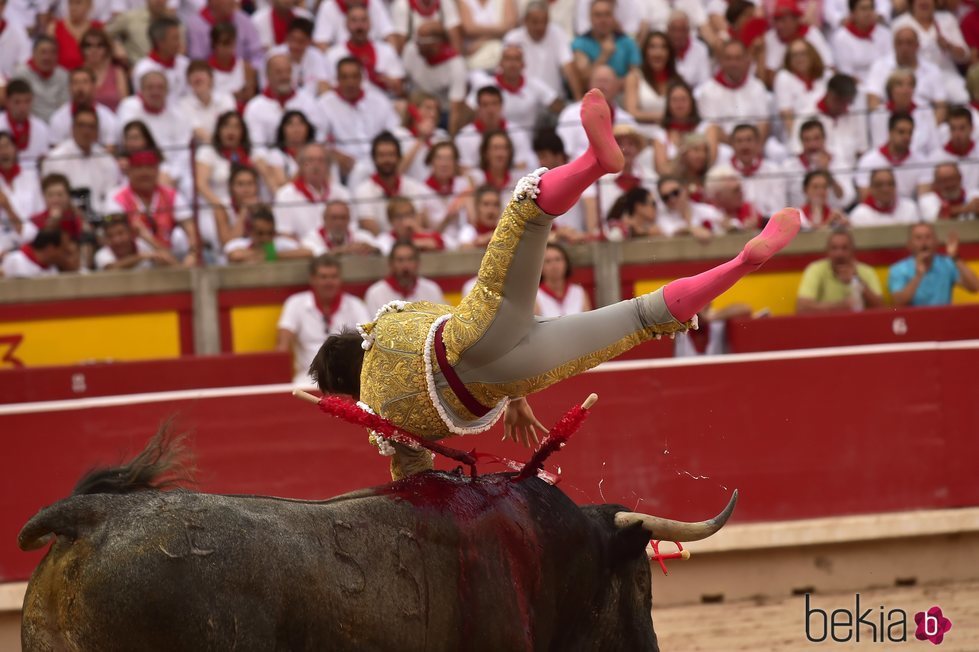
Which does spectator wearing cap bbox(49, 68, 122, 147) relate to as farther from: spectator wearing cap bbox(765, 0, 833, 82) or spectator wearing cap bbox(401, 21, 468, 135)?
spectator wearing cap bbox(765, 0, 833, 82)

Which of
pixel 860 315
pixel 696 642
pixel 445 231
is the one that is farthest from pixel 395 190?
pixel 696 642

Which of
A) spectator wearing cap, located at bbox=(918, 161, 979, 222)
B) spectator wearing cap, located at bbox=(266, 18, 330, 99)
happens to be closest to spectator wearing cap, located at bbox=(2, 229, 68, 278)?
spectator wearing cap, located at bbox=(266, 18, 330, 99)

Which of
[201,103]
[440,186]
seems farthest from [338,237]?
[201,103]

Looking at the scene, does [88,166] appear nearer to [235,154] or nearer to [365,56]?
[235,154]

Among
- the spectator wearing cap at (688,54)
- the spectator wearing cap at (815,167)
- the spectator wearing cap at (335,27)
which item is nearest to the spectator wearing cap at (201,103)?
the spectator wearing cap at (335,27)

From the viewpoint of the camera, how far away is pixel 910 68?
9.45 m

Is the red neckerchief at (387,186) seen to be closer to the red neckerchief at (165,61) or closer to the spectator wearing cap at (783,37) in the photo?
the red neckerchief at (165,61)

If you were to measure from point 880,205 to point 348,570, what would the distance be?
600 cm

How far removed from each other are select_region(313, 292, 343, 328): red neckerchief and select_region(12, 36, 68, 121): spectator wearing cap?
7.05ft

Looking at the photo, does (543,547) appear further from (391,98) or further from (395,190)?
(391,98)

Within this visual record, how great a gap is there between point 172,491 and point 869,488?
461cm

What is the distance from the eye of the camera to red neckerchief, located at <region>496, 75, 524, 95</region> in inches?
350

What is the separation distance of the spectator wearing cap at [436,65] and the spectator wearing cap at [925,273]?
268cm

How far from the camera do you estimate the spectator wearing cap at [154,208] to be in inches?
312
